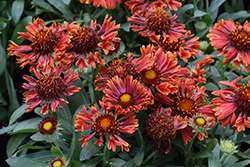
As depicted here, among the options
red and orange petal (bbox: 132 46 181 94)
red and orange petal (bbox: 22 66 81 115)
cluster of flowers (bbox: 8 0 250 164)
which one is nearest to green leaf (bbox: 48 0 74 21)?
cluster of flowers (bbox: 8 0 250 164)

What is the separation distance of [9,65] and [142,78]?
4.24ft

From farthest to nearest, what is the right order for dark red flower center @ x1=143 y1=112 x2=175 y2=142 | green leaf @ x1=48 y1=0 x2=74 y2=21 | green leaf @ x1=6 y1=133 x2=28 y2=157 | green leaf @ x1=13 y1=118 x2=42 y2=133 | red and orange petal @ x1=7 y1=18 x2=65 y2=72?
green leaf @ x1=48 y1=0 x2=74 y2=21, green leaf @ x1=6 y1=133 x2=28 y2=157, green leaf @ x1=13 y1=118 x2=42 y2=133, red and orange petal @ x1=7 y1=18 x2=65 y2=72, dark red flower center @ x1=143 y1=112 x2=175 y2=142

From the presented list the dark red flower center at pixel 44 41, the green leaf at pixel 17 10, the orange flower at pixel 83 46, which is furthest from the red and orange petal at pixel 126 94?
the green leaf at pixel 17 10

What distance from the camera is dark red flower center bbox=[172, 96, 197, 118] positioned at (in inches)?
38.6

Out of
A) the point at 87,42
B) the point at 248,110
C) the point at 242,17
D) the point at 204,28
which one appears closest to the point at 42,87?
the point at 87,42

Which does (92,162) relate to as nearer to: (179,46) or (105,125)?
(105,125)

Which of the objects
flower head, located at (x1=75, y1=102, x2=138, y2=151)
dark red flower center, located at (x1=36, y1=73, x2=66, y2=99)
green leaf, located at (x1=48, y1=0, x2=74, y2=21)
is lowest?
flower head, located at (x1=75, y1=102, x2=138, y2=151)

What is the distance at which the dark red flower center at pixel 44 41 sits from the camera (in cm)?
106

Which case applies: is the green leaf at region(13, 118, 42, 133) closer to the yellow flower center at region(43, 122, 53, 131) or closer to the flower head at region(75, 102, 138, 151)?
the yellow flower center at region(43, 122, 53, 131)

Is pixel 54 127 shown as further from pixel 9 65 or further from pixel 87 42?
pixel 9 65

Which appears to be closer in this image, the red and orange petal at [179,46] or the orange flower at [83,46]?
the orange flower at [83,46]

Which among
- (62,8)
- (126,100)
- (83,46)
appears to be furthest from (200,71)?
(62,8)

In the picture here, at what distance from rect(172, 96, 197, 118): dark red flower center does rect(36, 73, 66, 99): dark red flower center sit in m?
0.44

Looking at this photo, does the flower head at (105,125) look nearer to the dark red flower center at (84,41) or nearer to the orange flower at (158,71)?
the orange flower at (158,71)
